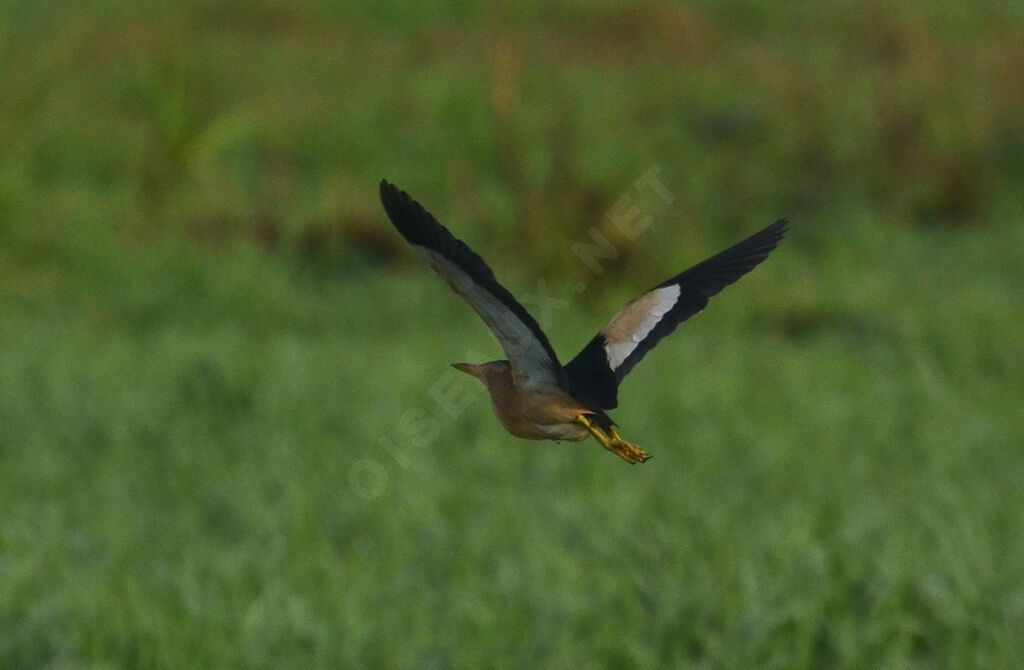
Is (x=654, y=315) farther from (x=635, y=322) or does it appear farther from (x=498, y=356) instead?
(x=498, y=356)

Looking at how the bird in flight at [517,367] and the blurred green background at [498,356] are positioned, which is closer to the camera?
the bird in flight at [517,367]

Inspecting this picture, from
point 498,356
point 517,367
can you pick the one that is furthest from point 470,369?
point 498,356

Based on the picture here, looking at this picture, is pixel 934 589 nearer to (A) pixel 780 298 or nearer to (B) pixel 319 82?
(A) pixel 780 298

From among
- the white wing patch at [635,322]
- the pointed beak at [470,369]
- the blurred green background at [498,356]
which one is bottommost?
the blurred green background at [498,356]

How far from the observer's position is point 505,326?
0.51 metres

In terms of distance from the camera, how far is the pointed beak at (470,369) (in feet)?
1.84

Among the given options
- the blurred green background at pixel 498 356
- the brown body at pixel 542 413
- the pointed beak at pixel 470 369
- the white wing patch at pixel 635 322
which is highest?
the brown body at pixel 542 413

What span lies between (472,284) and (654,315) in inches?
5.8

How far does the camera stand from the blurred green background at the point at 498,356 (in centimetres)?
390

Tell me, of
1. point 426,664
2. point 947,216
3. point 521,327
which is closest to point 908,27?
point 947,216

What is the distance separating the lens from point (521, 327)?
51cm

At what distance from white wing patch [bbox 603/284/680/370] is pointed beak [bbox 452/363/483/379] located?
5cm

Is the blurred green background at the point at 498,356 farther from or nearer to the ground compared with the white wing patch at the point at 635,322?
nearer to the ground

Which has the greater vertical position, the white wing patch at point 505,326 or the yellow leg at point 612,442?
the white wing patch at point 505,326
